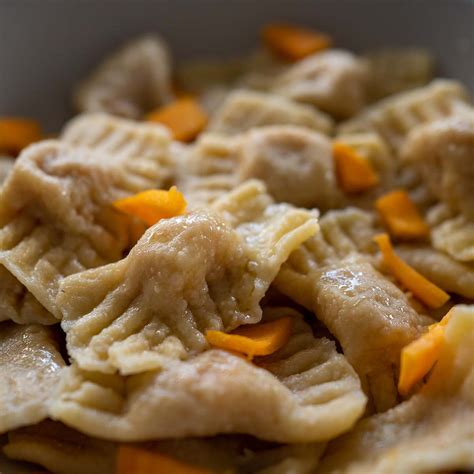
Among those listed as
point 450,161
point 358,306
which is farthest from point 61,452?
point 450,161

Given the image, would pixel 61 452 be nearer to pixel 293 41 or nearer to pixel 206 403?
pixel 206 403

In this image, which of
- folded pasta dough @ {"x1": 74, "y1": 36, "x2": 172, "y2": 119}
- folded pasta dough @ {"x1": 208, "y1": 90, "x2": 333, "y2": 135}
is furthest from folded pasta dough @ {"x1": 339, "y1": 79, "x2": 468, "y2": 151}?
folded pasta dough @ {"x1": 74, "y1": 36, "x2": 172, "y2": 119}

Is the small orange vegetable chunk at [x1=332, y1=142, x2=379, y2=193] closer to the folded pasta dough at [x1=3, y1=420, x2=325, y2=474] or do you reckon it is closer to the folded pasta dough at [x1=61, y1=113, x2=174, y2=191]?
the folded pasta dough at [x1=61, y1=113, x2=174, y2=191]

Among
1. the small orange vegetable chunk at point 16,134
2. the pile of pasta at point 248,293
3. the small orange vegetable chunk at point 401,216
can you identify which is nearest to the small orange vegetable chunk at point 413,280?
the pile of pasta at point 248,293

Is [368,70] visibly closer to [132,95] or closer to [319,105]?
[319,105]

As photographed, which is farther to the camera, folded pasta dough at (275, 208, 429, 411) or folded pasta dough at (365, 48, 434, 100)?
folded pasta dough at (365, 48, 434, 100)
